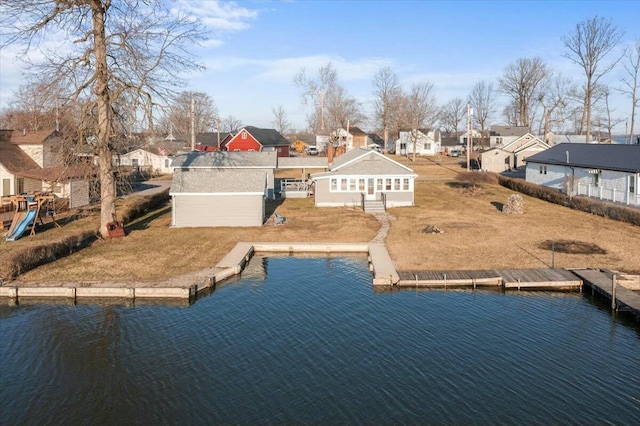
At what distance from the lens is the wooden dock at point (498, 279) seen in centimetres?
2311

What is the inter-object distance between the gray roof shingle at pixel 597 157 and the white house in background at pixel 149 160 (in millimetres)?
49879

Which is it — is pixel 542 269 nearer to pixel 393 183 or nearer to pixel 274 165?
pixel 393 183

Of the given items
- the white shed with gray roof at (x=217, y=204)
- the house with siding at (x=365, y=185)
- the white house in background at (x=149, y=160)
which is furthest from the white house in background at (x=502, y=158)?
the white shed with gray roof at (x=217, y=204)

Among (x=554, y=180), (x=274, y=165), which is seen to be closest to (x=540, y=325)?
(x=274, y=165)

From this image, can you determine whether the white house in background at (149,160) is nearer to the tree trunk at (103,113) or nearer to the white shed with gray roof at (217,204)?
the white shed with gray roof at (217,204)

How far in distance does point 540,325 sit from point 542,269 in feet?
21.1

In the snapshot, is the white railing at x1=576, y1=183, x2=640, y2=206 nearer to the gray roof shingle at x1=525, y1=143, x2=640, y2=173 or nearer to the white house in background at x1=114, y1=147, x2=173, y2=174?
the gray roof shingle at x1=525, y1=143, x2=640, y2=173

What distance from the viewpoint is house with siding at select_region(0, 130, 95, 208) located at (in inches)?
1700

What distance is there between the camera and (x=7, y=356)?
1659 centimetres

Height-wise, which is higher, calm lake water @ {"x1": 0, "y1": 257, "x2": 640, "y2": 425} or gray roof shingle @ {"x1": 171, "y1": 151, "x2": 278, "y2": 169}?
gray roof shingle @ {"x1": 171, "y1": 151, "x2": 278, "y2": 169}

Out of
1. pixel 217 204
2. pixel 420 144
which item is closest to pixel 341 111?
pixel 420 144

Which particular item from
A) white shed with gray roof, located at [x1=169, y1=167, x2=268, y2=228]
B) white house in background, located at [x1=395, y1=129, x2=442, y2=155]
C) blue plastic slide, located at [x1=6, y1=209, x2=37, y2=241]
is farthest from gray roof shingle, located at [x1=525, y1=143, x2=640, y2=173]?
white house in background, located at [x1=395, y1=129, x2=442, y2=155]

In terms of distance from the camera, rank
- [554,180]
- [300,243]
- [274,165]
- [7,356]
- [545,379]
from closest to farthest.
A: [545,379]
[7,356]
[300,243]
[274,165]
[554,180]

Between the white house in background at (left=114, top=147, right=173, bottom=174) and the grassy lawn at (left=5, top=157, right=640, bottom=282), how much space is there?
111 feet
